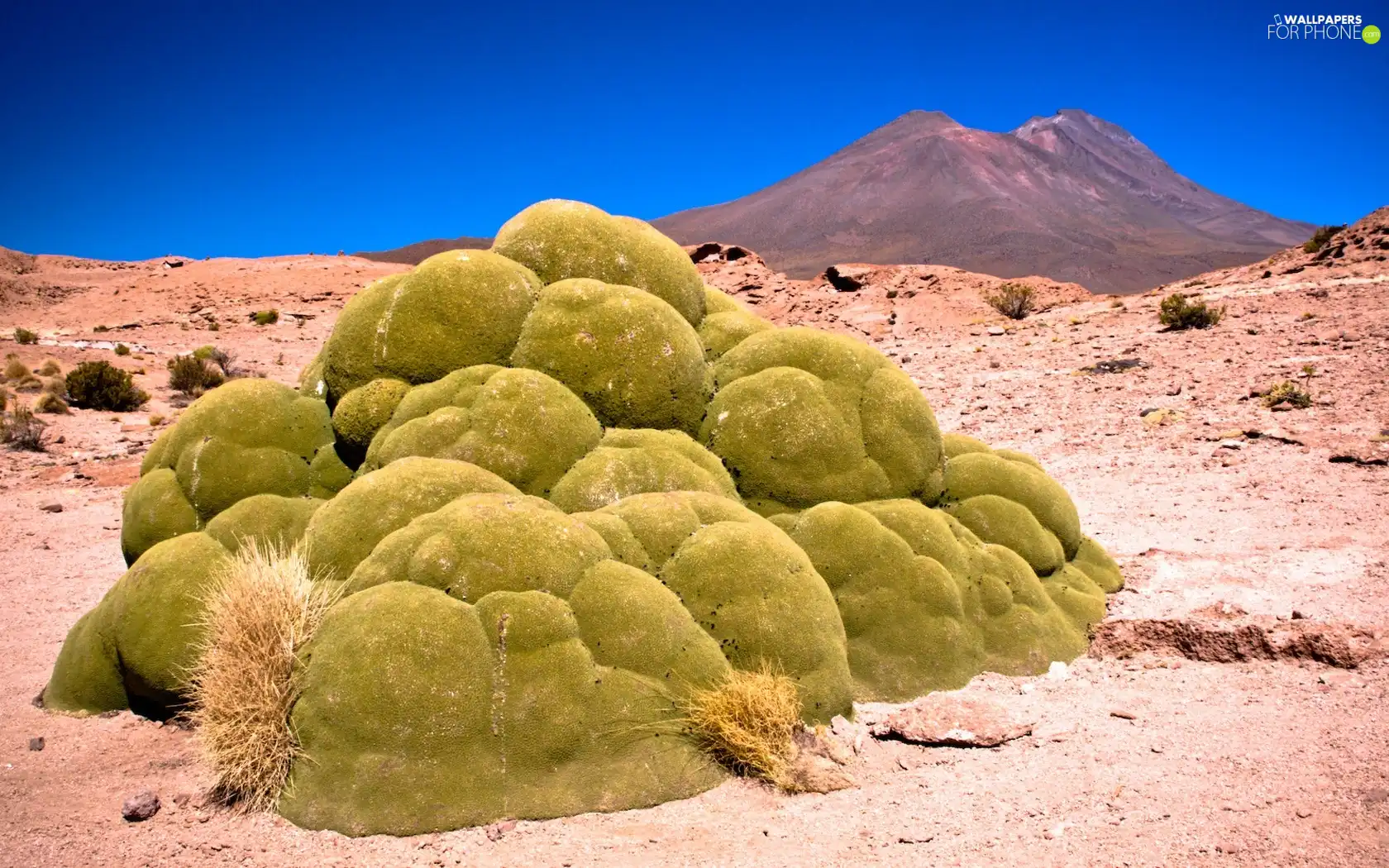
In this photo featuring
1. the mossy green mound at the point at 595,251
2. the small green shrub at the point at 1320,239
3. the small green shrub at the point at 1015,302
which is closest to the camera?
the mossy green mound at the point at 595,251

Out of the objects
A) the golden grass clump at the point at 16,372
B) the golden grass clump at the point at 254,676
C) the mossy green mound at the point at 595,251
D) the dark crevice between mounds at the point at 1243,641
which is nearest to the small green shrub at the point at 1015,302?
the mossy green mound at the point at 595,251

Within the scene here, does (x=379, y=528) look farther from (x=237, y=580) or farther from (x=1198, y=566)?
(x=1198, y=566)

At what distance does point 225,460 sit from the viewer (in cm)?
737

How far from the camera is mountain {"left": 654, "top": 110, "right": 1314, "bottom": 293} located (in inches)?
4028

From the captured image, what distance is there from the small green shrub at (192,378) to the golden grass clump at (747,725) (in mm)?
21670

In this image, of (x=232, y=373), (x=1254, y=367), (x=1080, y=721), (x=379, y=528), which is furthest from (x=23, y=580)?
(x=1254, y=367)

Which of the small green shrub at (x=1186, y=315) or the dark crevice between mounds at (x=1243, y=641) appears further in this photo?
the small green shrub at (x=1186, y=315)

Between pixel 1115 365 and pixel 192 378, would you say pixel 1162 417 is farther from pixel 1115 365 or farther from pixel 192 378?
pixel 192 378

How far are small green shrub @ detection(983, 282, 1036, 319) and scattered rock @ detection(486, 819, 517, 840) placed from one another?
984 inches

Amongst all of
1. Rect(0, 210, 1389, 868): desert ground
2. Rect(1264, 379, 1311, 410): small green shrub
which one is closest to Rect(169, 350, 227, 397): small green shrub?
Rect(0, 210, 1389, 868): desert ground

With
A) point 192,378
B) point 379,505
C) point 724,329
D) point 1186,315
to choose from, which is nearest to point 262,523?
point 379,505

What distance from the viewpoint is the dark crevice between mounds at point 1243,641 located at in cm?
631

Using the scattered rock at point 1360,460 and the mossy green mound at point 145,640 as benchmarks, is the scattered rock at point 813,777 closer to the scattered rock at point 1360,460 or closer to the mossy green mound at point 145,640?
the mossy green mound at point 145,640

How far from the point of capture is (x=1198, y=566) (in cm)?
921
